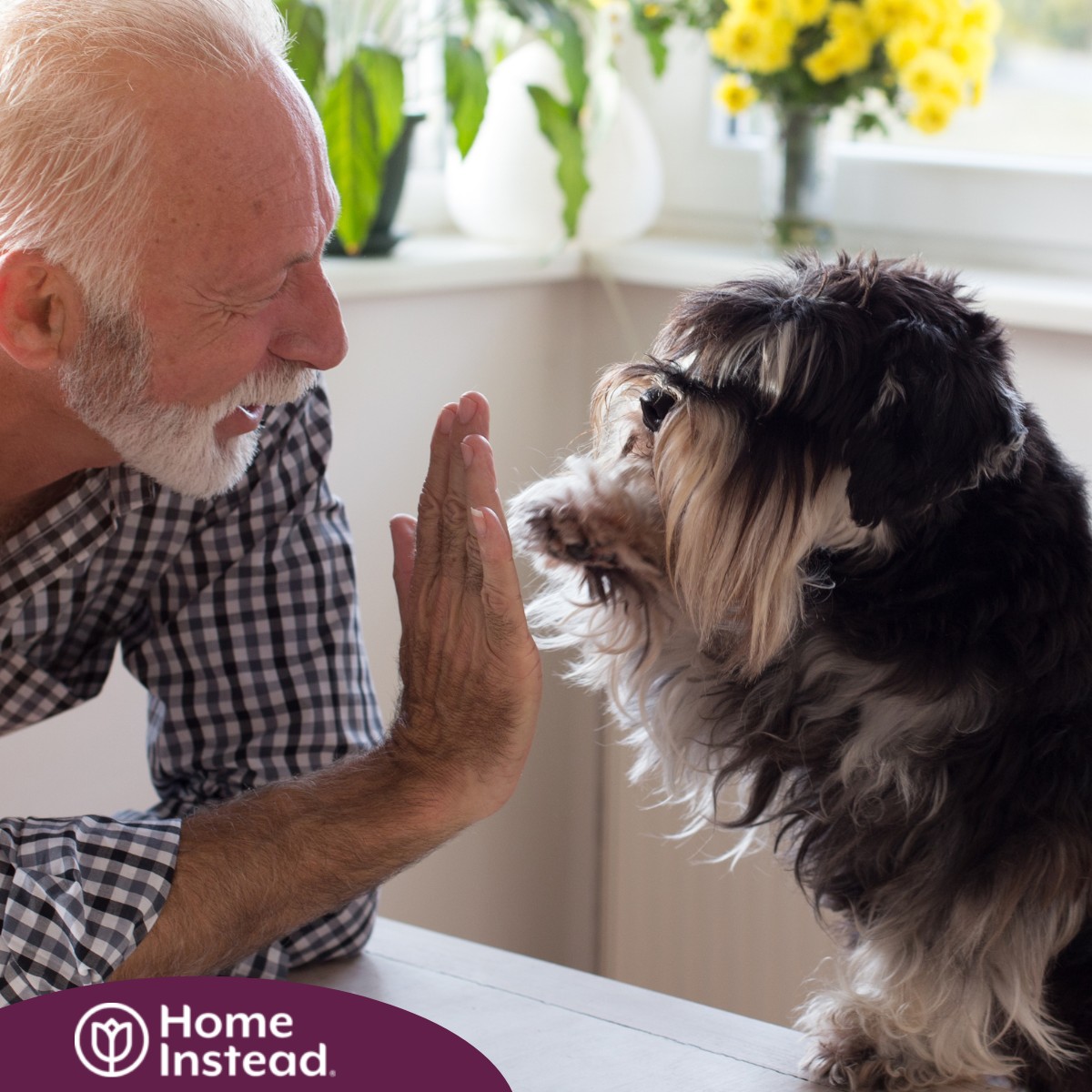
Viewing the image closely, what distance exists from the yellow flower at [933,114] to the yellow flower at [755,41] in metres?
0.22

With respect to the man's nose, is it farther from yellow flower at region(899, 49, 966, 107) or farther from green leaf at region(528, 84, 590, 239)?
yellow flower at region(899, 49, 966, 107)

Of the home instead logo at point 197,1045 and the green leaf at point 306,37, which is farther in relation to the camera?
the green leaf at point 306,37

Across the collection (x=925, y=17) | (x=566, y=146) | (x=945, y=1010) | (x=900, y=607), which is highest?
(x=925, y=17)

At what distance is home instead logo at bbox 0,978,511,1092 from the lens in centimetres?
89

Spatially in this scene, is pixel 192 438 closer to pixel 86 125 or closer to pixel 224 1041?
pixel 86 125

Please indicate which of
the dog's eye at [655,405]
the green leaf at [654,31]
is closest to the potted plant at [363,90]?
the green leaf at [654,31]

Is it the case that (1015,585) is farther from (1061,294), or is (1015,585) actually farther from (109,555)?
(1061,294)

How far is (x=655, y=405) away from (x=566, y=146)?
1.27m

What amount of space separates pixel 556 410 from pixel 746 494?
1615 mm

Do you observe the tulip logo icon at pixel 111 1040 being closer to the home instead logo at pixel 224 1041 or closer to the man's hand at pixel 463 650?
the home instead logo at pixel 224 1041

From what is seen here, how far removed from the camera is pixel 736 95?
236cm

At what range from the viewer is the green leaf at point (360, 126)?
6.70ft

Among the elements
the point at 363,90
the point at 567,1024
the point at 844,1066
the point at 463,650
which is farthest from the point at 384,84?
the point at 844,1066

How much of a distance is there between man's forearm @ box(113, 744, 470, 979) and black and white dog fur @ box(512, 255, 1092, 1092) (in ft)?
0.91
